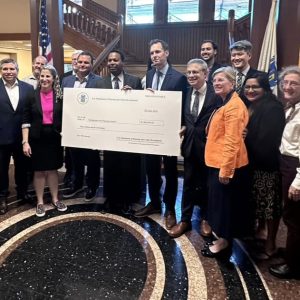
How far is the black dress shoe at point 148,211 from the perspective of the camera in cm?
288

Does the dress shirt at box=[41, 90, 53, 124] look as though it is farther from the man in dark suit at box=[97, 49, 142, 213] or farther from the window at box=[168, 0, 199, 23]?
the window at box=[168, 0, 199, 23]

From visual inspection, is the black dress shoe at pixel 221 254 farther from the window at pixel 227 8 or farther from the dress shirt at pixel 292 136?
the window at pixel 227 8

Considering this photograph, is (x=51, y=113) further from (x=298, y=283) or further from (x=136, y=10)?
(x=136, y=10)

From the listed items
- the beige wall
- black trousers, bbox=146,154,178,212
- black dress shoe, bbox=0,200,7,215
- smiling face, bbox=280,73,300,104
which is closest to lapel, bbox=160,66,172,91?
black trousers, bbox=146,154,178,212

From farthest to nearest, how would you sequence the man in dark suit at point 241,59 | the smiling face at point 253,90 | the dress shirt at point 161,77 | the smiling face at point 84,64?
the smiling face at point 84,64
the dress shirt at point 161,77
the man in dark suit at point 241,59
the smiling face at point 253,90

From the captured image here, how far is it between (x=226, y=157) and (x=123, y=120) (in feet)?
3.57

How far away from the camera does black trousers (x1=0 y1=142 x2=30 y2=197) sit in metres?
2.95

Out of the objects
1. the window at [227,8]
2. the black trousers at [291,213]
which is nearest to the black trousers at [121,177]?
the black trousers at [291,213]

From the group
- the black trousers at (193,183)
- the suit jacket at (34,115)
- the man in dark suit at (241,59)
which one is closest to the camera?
the man in dark suit at (241,59)

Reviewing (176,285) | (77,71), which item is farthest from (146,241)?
(77,71)

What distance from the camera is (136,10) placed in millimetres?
8539

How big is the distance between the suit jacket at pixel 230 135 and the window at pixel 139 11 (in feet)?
24.0

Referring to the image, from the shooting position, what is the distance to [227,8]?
7938 mm

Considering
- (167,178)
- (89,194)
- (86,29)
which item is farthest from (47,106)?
(86,29)
